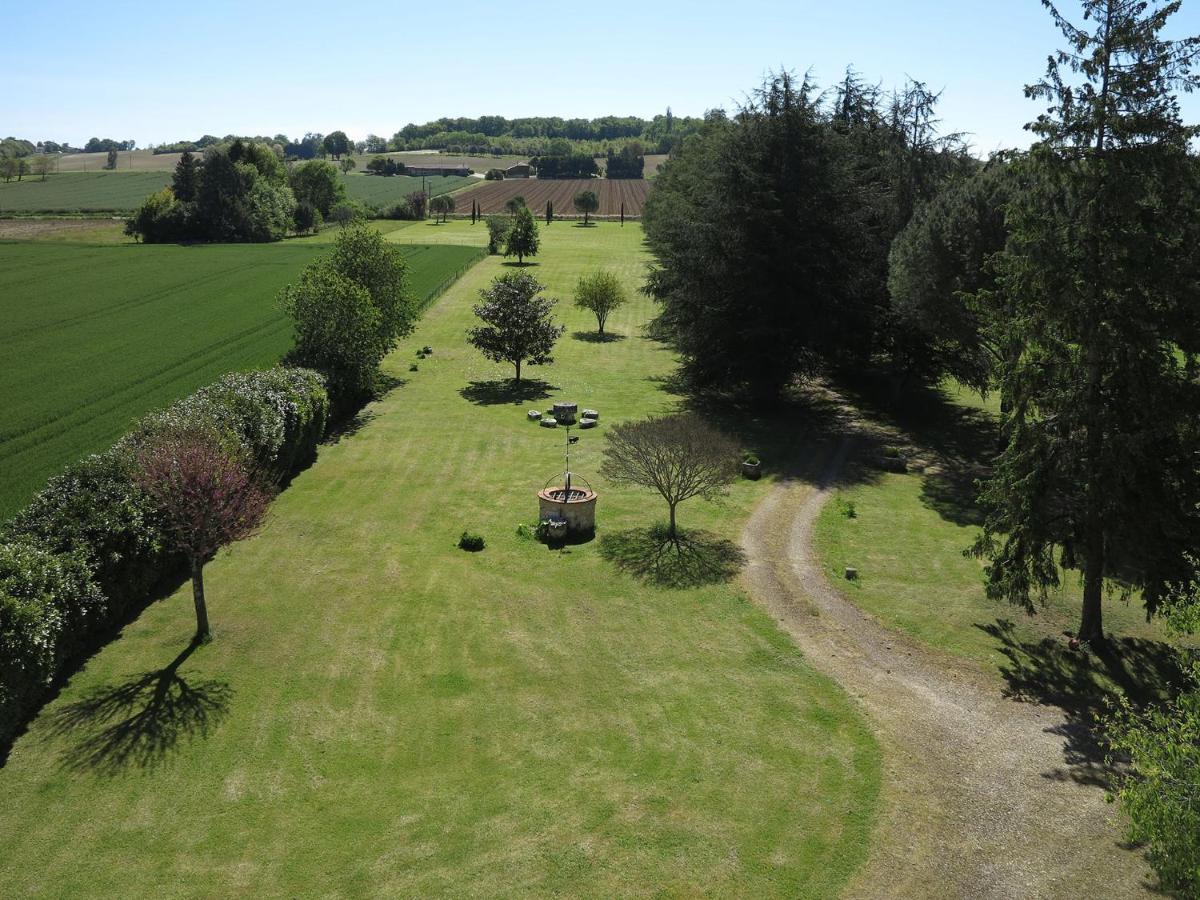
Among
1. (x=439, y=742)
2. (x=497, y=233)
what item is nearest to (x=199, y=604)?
(x=439, y=742)

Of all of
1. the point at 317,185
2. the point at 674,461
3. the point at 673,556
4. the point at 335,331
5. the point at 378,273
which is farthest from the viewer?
the point at 317,185

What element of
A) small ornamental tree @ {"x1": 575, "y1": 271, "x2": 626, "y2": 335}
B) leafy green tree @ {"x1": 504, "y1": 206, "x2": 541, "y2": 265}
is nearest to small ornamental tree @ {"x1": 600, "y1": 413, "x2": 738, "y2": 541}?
small ornamental tree @ {"x1": 575, "y1": 271, "x2": 626, "y2": 335}

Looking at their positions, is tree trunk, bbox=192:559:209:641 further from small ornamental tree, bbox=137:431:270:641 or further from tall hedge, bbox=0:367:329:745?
tall hedge, bbox=0:367:329:745

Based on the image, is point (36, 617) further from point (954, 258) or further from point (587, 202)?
point (587, 202)

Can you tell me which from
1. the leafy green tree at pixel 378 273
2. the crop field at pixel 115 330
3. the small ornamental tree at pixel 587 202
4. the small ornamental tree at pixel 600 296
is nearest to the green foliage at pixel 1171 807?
the crop field at pixel 115 330

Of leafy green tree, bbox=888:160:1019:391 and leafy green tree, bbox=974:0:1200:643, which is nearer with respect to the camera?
leafy green tree, bbox=974:0:1200:643

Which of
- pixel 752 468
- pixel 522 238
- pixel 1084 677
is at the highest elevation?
pixel 522 238
